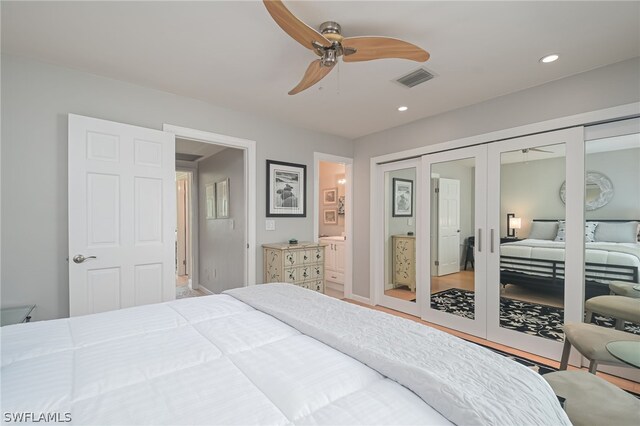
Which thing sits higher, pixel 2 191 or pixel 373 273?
pixel 2 191

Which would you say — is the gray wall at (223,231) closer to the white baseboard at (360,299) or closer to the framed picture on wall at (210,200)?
the framed picture on wall at (210,200)

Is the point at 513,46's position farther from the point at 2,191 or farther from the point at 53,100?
the point at 2,191

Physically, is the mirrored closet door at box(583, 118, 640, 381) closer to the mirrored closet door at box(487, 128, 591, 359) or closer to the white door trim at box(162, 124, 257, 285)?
the mirrored closet door at box(487, 128, 591, 359)

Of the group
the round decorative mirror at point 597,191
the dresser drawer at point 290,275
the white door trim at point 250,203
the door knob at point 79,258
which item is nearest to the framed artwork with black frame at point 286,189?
the white door trim at point 250,203

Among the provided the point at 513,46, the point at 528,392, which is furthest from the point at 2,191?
the point at 513,46

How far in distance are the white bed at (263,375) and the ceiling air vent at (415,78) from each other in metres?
2.04

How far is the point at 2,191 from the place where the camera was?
2.19 metres

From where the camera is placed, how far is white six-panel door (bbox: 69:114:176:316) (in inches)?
93.0

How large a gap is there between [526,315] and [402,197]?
75.3 inches

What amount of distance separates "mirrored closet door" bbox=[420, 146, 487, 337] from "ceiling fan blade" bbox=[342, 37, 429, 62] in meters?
1.76

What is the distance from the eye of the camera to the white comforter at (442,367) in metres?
0.81

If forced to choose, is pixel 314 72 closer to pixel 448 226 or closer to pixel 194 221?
pixel 448 226

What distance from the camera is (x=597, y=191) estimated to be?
2.45m

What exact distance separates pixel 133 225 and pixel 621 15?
3.84 meters
